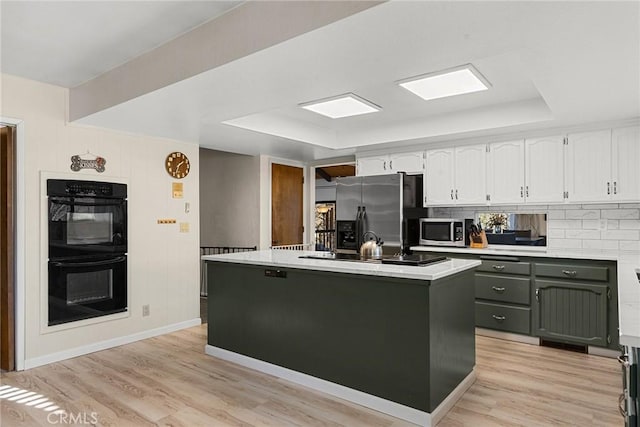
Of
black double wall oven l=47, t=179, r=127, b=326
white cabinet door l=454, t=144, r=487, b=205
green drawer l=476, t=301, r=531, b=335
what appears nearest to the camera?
black double wall oven l=47, t=179, r=127, b=326

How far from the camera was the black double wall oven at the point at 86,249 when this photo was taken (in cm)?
354

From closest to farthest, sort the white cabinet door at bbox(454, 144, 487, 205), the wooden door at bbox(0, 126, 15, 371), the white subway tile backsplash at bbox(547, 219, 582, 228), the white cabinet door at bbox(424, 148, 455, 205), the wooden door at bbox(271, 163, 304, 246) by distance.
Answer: the wooden door at bbox(0, 126, 15, 371), the white subway tile backsplash at bbox(547, 219, 582, 228), the white cabinet door at bbox(454, 144, 487, 205), the white cabinet door at bbox(424, 148, 455, 205), the wooden door at bbox(271, 163, 304, 246)

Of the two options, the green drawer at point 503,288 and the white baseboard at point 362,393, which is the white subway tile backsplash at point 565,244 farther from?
the white baseboard at point 362,393

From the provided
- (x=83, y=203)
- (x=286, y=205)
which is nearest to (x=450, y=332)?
(x=83, y=203)

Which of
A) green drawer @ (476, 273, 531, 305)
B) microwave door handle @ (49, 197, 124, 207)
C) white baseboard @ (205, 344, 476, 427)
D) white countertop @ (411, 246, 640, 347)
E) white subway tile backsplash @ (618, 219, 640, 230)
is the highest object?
microwave door handle @ (49, 197, 124, 207)

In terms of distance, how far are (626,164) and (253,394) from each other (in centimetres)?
398

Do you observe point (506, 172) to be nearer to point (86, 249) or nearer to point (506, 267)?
point (506, 267)

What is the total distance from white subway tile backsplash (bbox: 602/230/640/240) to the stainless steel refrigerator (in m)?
1.97

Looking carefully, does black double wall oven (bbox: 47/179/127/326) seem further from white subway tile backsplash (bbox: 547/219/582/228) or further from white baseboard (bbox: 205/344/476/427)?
white subway tile backsplash (bbox: 547/219/582/228)

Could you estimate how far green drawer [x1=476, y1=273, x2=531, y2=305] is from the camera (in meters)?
4.02

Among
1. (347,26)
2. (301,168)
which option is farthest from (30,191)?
(301,168)

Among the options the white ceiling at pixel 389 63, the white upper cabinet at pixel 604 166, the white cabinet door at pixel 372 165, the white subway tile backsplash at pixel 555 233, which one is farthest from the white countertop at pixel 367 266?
the white cabinet door at pixel 372 165

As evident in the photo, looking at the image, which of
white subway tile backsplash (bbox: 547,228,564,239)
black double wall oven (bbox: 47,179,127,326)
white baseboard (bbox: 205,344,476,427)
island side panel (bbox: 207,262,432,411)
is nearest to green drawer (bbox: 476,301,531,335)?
white subway tile backsplash (bbox: 547,228,564,239)

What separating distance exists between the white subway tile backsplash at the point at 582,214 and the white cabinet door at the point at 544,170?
313mm
